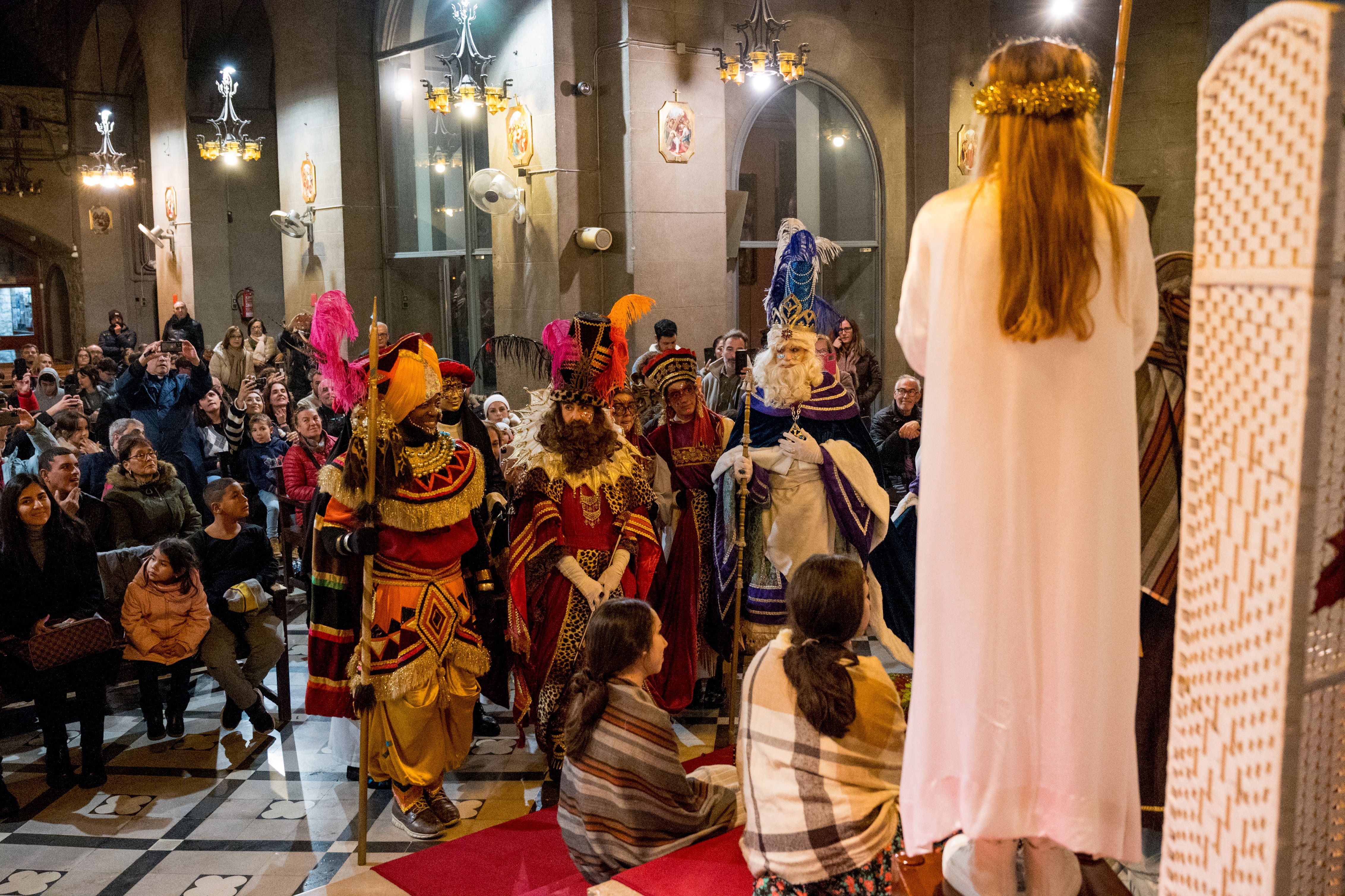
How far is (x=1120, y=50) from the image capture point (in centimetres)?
244

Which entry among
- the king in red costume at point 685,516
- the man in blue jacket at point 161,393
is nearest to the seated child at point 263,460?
the man in blue jacket at point 161,393

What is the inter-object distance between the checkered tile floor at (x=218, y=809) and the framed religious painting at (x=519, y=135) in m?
6.96

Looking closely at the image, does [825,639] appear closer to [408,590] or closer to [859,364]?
[408,590]

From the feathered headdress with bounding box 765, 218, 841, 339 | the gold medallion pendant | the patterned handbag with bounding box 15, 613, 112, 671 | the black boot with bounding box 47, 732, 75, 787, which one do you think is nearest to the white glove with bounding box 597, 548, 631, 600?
the gold medallion pendant

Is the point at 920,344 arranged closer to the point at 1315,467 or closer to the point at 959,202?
the point at 959,202

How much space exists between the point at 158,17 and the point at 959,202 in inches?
777

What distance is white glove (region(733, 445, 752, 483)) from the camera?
5.08 metres

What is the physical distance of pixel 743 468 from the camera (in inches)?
200

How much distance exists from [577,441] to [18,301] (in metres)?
22.9

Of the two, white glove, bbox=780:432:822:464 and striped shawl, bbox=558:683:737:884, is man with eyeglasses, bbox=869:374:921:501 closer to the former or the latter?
white glove, bbox=780:432:822:464

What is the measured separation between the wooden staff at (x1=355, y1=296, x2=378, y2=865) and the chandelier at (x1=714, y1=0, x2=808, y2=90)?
24.7 ft

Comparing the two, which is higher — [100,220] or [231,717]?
[100,220]

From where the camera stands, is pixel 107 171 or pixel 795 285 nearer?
pixel 795 285

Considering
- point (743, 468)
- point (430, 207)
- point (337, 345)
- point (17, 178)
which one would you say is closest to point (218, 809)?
point (337, 345)
